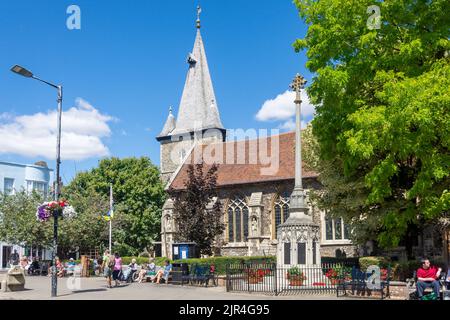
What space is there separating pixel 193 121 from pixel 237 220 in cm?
1914

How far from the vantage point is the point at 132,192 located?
50.7 metres

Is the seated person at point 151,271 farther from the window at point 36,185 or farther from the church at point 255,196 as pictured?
the window at point 36,185

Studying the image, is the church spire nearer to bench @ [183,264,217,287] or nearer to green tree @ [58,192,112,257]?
green tree @ [58,192,112,257]

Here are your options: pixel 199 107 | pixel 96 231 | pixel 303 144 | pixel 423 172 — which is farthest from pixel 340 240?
pixel 199 107

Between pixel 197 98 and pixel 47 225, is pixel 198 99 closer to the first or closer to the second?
pixel 197 98

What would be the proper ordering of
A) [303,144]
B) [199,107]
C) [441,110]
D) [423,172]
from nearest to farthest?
[441,110] < [423,172] < [303,144] < [199,107]

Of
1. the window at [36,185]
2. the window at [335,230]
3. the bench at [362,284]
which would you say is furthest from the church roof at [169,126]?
the bench at [362,284]

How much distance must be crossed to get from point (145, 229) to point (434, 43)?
36.4 meters

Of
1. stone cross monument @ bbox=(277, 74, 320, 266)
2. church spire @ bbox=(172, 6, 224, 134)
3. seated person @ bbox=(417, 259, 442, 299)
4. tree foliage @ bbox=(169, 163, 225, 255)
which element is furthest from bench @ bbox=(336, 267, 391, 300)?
church spire @ bbox=(172, 6, 224, 134)

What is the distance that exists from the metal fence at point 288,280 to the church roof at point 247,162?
16.6m

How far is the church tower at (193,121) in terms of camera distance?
57.5m

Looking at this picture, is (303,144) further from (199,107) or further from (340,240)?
(199,107)
